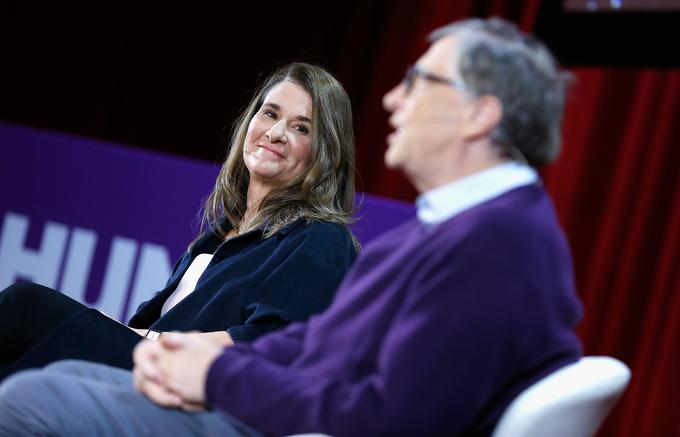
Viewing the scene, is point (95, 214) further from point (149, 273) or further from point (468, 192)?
point (468, 192)

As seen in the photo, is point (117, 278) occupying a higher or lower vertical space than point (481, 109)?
lower

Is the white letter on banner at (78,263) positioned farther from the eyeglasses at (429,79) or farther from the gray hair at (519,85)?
the gray hair at (519,85)

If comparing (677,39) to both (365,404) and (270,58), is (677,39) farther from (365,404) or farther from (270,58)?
(365,404)

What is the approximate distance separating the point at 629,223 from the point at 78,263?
6.99 feet

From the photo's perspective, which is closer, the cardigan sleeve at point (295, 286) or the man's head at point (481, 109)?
the man's head at point (481, 109)

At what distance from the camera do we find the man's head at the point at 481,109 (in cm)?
142

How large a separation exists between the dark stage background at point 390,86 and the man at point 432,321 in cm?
242

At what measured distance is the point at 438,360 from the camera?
1206 mm

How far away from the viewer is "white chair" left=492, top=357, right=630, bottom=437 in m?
1.25

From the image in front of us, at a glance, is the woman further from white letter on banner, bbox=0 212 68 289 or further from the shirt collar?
white letter on banner, bbox=0 212 68 289

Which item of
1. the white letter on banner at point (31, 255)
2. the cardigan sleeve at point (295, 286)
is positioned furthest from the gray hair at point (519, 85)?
the white letter on banner at point (31, 255)

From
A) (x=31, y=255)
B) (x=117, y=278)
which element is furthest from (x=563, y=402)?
(x=31, y=255)

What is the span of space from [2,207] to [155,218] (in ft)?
2.35

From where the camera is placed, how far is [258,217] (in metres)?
2.35
